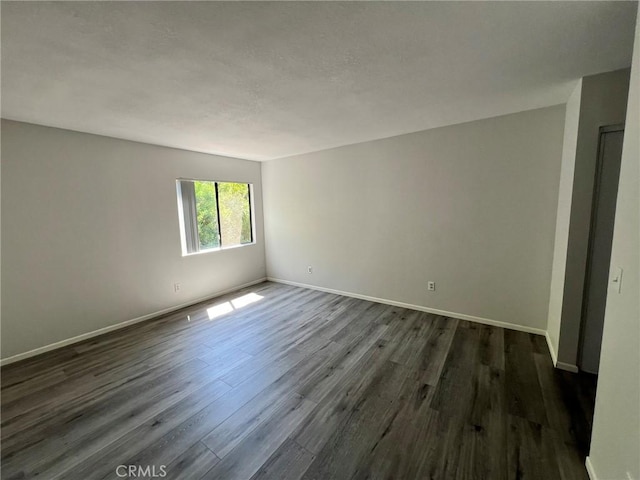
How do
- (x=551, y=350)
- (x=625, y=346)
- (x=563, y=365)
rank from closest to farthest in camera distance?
(x=625, y=346)
(x=563, y=365)
(x=551, y=350)

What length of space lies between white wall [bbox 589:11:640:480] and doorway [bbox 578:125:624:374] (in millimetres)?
1040

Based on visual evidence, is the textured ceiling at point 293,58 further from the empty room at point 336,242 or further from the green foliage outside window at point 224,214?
the green foliage outside window at point 224,214

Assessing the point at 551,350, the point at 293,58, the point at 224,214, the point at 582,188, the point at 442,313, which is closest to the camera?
the point at 293,58

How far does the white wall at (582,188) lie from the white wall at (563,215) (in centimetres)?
4

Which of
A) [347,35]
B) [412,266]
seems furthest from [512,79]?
[412,266]

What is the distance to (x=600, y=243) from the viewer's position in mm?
2100

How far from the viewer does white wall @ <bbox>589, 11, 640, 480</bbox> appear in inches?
42.1

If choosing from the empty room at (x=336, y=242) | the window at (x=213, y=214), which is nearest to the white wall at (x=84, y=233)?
the empty room at (x=336, y=242)

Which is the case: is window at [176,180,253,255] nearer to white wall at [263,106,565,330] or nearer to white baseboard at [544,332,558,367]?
white wall at [263,106,565,330]

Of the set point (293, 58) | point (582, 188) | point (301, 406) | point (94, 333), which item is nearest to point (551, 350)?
point (582, 188)

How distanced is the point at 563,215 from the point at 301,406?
2844 millimetres

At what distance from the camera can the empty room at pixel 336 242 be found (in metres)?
1.37

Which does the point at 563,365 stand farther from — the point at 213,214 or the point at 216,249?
the point at 213,214

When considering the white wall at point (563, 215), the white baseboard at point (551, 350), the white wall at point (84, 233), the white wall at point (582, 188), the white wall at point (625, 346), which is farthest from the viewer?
the white wall at point (84, 233)
